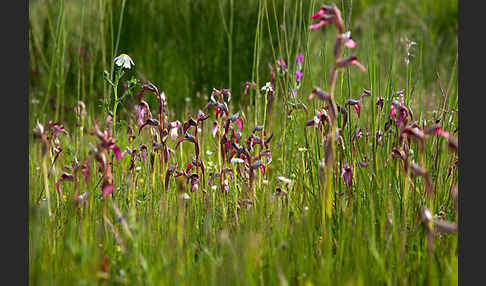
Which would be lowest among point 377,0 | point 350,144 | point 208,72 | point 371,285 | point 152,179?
point 371,285

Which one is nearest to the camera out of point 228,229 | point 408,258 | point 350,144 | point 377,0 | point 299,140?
point 408,258

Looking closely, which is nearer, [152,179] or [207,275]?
[207,275]

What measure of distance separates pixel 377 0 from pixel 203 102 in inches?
259

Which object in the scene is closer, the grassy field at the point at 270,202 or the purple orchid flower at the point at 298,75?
the grassy field at the point at 270,202

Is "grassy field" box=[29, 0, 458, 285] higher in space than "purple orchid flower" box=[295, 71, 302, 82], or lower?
lower

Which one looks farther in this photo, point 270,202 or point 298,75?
point 298,75

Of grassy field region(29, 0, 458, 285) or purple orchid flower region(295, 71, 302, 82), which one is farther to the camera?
purple orchid flower region(295, 71, 302, 82)

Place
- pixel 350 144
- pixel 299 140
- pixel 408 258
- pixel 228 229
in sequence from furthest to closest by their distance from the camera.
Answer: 1. pixel 299 140
2. pixel 350 144
3. pixel 228 229
4. pixel 408 258

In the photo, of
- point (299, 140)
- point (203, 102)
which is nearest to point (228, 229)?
point (299, 140)

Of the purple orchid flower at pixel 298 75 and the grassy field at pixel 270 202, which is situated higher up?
the purple orchid flower at pixel 298 75

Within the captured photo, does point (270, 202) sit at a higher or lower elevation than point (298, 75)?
lower

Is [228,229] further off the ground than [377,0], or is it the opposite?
[377,0]

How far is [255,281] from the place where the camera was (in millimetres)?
1396

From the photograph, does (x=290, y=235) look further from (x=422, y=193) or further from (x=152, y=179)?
(x=152, y=179)
